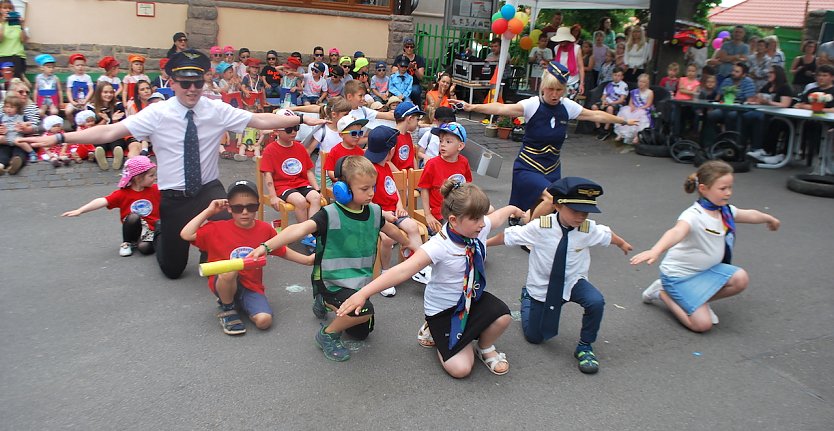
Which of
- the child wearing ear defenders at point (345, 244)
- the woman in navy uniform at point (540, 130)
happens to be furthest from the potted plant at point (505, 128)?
the child wearing ear defenders at point (345, 244)

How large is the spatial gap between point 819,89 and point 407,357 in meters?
9.28

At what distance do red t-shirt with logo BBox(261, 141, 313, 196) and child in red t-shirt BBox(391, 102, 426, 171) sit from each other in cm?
90

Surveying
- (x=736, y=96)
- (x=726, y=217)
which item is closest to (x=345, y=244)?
(x=726, y=217)

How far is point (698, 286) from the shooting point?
5172 mm

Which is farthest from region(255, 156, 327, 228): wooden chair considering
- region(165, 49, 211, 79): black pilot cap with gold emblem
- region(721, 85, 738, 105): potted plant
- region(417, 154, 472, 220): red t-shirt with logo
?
region(721, 85, 738, 105): potted plant

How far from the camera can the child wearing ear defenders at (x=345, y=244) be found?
4.28 meters

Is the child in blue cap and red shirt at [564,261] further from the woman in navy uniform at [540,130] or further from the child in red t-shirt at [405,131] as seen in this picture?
the child in red t-shirt at [405,131]

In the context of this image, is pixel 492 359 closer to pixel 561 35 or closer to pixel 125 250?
pixel 125 250

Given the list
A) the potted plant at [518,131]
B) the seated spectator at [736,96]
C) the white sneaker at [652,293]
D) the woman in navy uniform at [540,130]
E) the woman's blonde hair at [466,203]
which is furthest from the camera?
the potted plant at [518,131]

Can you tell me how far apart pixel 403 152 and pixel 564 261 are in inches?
107

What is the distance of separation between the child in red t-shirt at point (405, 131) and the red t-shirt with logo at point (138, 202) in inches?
90.7

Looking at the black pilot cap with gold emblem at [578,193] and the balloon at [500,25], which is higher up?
the balloon at [500,25]

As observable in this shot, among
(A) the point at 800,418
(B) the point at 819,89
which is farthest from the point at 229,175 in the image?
(B) the point at 819,89

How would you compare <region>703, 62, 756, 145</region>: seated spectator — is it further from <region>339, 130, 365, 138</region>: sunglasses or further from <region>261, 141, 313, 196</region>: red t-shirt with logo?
<region>261, 141, 313, 196</region>: red t-shirt with logo
